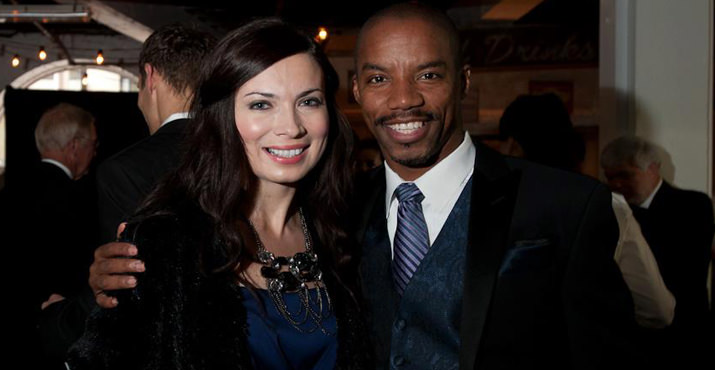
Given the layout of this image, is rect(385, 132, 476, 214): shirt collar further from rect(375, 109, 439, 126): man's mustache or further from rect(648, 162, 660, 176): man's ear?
rect(648, 162, 660, 176): man's ear

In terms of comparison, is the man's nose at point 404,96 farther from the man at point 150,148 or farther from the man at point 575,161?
the man at point 575,161

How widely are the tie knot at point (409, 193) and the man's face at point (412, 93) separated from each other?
0.04 metres

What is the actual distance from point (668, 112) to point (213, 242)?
2243 mm

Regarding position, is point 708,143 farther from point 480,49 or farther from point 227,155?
point 480,49

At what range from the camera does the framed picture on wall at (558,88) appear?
295 inches

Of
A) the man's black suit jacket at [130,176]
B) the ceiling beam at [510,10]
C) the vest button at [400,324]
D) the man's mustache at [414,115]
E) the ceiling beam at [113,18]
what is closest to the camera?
the vest button at [400,324]

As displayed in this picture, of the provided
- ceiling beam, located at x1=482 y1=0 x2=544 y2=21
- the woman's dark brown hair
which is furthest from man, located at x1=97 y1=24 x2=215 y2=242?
ceiling beam, located at x1=482 y1=0 x2=544 y2=21

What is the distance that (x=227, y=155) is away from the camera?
1752mm

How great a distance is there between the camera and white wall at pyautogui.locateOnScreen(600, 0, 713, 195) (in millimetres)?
3037

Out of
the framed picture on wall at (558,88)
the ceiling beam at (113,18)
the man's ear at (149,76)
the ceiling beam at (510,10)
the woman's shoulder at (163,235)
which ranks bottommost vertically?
the woman's shoulder at (163,235)

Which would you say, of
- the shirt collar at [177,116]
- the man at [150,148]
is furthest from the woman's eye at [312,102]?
the shirt collar at [177,116]

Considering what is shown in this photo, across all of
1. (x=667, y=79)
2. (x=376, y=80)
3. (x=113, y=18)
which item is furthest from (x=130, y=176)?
(x=113, y=18)

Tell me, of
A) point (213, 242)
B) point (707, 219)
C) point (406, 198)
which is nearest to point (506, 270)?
point (406, 198)

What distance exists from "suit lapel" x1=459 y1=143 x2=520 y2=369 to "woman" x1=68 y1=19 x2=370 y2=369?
29 centimetres
